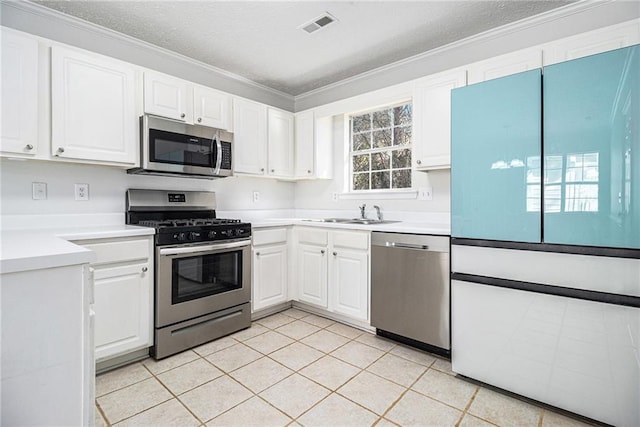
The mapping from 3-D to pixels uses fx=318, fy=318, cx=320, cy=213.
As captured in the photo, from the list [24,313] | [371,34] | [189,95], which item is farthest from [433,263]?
[189,95]

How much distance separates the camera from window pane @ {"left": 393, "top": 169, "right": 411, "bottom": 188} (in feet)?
10.6

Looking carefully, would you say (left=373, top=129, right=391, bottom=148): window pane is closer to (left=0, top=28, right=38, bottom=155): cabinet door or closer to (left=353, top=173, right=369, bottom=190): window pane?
(left=353, top=173, right=369, bottom=190): window pane

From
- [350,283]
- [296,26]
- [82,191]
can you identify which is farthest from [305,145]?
[82,191]

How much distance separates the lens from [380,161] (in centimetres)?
351

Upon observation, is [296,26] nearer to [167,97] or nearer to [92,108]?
[167,97]

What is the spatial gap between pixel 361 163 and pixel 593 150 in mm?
2283

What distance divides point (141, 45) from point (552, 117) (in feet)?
10.5

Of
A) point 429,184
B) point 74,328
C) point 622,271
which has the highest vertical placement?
point 429,184

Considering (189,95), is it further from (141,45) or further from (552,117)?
(552,117)

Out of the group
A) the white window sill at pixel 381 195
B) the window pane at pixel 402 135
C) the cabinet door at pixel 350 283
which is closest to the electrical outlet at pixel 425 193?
the white window sill at pixel 381 195

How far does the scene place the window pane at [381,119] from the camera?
345cm

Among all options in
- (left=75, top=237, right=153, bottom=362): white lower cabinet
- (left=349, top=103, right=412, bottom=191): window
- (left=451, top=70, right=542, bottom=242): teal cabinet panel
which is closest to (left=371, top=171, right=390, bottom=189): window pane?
(left=349, top=103, right=412, bottom=191): window

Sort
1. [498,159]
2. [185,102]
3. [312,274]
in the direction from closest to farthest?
[498,159]
[185,102]
[312,274]

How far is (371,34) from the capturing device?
8.81 feet
